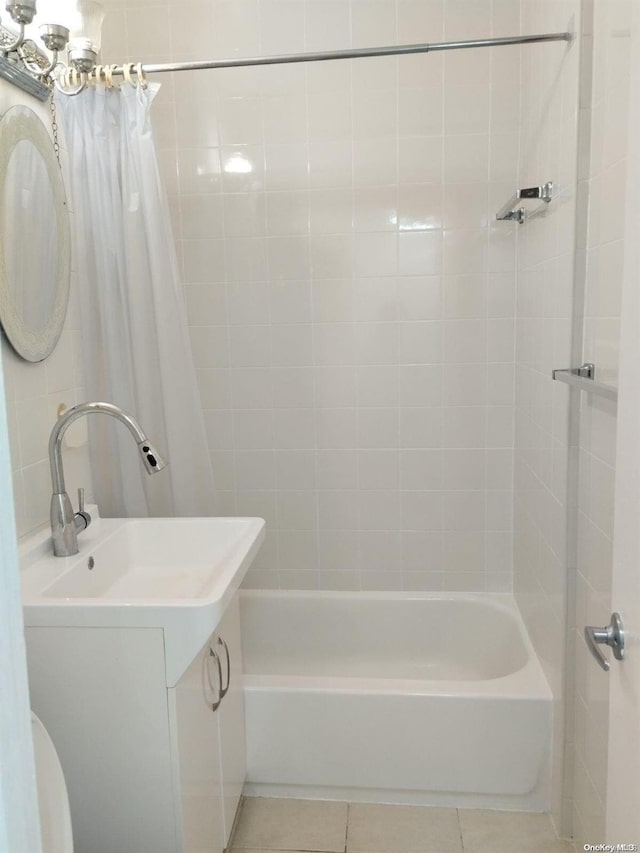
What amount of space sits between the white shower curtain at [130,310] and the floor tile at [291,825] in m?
0.89

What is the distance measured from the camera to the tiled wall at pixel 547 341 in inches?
69.2

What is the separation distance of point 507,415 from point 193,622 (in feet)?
5.18

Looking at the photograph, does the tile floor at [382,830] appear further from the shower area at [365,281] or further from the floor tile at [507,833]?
the shower area at [365,281]

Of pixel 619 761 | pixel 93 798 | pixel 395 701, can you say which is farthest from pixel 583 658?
pixel 93 798

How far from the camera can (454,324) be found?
98.3 inches

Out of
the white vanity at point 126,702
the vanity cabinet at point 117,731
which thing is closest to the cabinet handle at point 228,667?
the white vanity at point 126,702

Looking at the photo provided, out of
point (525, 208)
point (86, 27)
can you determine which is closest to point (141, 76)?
point (86, 27)

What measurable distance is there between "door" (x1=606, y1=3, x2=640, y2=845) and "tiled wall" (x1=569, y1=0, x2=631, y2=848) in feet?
1.93

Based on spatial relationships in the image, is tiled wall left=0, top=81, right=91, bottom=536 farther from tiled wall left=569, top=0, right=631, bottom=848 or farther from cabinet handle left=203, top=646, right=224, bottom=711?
tiled wall left=569, top=0, right=631, bottom=848

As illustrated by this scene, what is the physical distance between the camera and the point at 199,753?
1.54 meters

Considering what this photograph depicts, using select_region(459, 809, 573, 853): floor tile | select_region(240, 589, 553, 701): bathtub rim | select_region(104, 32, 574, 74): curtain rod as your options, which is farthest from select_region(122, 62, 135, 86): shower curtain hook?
select_region(459, 809, 573, 853): floor tile

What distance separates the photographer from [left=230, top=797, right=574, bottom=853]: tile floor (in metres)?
1.87

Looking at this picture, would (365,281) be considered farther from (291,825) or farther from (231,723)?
(291,825)

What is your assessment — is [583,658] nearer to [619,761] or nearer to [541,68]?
[619,761]
